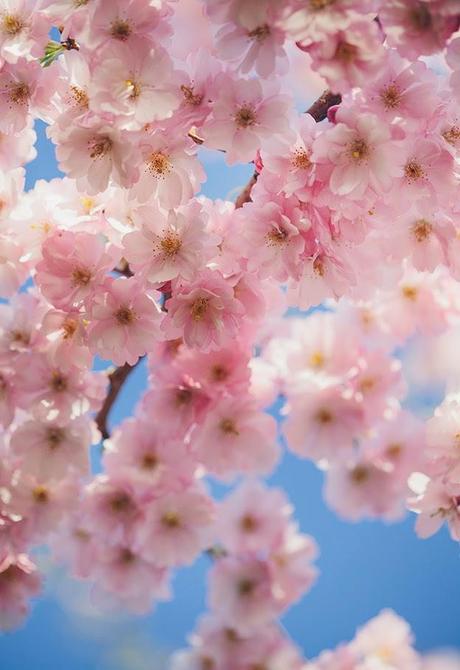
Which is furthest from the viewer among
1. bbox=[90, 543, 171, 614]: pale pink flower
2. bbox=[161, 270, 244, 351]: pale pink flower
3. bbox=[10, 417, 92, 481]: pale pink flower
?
bbox=[90, 543, 171, 614]: pale pink flower

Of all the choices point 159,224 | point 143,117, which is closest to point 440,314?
point 159,224

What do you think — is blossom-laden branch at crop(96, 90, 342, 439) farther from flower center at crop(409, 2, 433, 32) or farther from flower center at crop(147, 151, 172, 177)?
flower center at crop(409, 2, 433, 32)

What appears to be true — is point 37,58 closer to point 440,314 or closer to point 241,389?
point 241,389

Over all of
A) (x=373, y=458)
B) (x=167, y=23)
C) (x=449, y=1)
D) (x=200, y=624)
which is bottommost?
(x=200, y=624)

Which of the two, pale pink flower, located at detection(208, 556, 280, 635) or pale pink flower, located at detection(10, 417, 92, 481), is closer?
pale pink flower, located at detection(10, 417, 92, 481)

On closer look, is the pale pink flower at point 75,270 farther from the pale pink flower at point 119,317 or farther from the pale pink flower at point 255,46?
the pale pink flower at point 255,46

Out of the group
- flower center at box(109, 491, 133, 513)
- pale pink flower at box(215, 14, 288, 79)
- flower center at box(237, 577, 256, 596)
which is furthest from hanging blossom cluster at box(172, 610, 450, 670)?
pale pink flower at box(215, 14, 288, 79)
